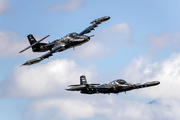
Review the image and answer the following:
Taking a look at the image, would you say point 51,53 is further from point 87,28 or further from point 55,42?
point 87,28

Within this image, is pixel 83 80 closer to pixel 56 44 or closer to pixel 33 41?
pixel 56 44

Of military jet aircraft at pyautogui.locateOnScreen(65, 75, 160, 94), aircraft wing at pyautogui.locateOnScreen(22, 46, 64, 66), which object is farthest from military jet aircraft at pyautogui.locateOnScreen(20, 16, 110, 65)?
military jet aircraft at pyautogui.locateOnScreen(65, 75, 160, 94)

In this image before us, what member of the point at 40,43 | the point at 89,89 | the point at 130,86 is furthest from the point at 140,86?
the point at 40,43

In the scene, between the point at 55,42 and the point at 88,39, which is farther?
the point at 55,42

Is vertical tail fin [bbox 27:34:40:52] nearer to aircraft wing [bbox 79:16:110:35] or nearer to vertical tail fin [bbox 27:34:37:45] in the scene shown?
vertical tail fin [bbox 27:34:37:45]

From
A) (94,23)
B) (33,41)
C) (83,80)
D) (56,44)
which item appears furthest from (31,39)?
(94,23)

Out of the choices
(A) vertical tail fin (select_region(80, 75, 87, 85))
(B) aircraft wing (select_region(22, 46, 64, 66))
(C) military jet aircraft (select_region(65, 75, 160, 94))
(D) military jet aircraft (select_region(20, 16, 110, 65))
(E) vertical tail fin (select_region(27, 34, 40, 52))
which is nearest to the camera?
(C) military jet aircraft (select_region(65, 75, 160, 94))

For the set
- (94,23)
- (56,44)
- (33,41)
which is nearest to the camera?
(56,44)

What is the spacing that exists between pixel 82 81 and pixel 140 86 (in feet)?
64.5

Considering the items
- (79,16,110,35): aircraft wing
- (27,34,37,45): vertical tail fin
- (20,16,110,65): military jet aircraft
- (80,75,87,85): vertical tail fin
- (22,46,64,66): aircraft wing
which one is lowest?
(80,75,87,85): vertical tail fin

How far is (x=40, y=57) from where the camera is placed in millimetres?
76125

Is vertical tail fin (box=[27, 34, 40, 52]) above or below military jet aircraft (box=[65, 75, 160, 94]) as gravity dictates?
above

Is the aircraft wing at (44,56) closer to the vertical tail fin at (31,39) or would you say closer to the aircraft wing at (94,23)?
the vertical tail fin at (31,39)

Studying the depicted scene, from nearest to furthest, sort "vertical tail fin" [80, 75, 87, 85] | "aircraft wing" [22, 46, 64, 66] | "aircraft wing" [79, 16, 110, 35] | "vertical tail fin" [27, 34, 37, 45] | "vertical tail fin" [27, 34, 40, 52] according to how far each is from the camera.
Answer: "aircraft wing" [22, 46, 64, 66], "vertical tail fin" [27, 34, 40, 52], "vertical tail fin" [27, 34, 37, 45], "vertical tail fin" [80, 75, 87, 85], "aircraft wing" [79, 16, 110, 35]
